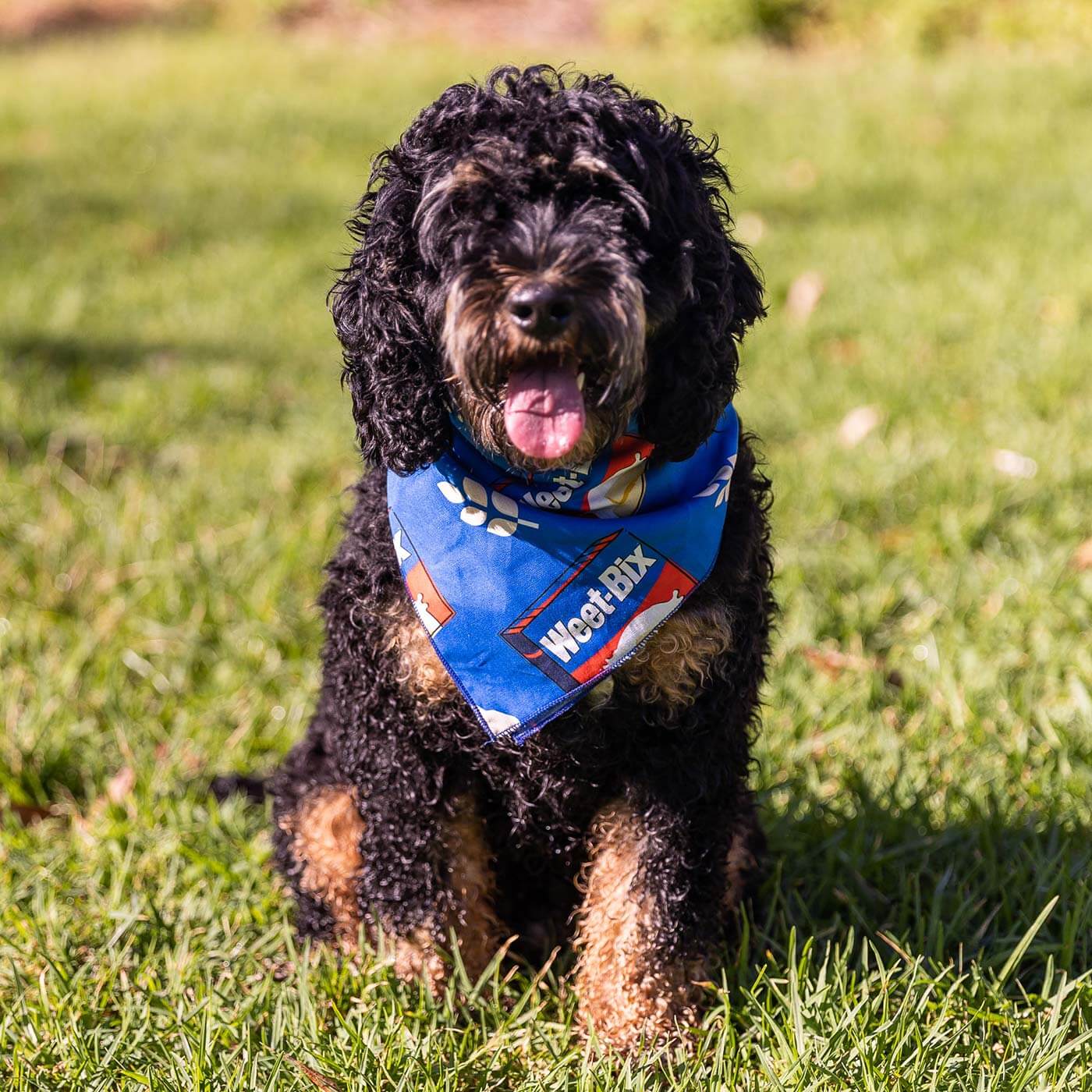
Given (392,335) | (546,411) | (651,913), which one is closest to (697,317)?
(546,411)

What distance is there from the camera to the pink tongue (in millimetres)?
2359

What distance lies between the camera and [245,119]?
11945mm

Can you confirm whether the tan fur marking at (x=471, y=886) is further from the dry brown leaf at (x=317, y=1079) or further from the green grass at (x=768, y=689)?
the dry brown leaf at (x=317, y=1079)

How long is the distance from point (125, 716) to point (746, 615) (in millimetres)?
2112

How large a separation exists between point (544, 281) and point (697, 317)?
0.36 meters

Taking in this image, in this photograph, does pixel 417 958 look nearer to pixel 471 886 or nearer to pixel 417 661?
pixel 471 886

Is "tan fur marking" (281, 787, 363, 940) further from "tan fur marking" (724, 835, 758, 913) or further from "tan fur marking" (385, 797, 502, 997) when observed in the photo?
"tan fur marking" (724, 835, 758, 913)

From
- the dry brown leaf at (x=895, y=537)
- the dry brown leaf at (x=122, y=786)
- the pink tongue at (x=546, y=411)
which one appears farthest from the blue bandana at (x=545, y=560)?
the dry brown leaf at (x=895, y=537)

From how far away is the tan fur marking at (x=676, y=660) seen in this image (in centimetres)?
261

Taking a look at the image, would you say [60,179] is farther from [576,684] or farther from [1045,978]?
[1045,978]

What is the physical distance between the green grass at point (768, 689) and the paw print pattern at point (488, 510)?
103 cm

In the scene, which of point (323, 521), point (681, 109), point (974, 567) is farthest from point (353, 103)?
point (974, 567)

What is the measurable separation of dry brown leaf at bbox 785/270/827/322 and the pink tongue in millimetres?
→ 5253

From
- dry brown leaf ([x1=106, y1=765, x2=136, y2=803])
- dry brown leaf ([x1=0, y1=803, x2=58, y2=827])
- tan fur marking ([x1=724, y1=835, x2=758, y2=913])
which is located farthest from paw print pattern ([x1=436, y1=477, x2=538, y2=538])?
dry brown leaf ([x1=0, y1=803, x2=58, y2=827])
